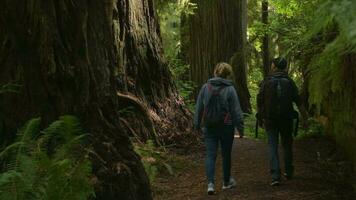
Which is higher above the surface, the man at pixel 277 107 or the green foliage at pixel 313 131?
the man at pixel 277 107

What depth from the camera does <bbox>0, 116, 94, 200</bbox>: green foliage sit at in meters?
4.83

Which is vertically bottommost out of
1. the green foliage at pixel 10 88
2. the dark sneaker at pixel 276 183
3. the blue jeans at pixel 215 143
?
the dark sneaker at pixel 276 183

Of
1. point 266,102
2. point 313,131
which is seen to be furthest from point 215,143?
point 313,131

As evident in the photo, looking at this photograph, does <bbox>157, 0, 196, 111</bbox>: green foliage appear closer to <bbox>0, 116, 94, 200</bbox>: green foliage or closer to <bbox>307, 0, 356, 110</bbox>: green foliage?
<bbox>0, 116, 94, 200</bbox>: green foliage

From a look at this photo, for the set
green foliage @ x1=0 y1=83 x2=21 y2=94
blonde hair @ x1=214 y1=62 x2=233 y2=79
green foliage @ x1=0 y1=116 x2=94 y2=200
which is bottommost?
green foliage @ x1=0 y1=116 x2=94 y2=200

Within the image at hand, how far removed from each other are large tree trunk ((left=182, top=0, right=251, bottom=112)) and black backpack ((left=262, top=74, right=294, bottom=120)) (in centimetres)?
847

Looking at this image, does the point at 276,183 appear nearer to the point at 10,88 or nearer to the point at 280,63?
the point at 280,63

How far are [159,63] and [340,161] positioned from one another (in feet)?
13.5

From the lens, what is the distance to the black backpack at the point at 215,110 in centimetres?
799

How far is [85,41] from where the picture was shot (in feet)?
21.9

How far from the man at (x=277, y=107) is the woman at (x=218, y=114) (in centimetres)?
51

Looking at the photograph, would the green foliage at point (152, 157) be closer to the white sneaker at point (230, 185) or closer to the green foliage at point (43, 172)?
the white sneaker at point (230, 185)

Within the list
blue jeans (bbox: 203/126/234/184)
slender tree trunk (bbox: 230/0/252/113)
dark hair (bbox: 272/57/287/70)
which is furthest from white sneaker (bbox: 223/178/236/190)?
slender tree trunk (bbox: 230/0/252/113)

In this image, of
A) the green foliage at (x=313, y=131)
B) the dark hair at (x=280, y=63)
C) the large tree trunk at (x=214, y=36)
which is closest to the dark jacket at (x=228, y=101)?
the dark hair at (x=280, y=63)
